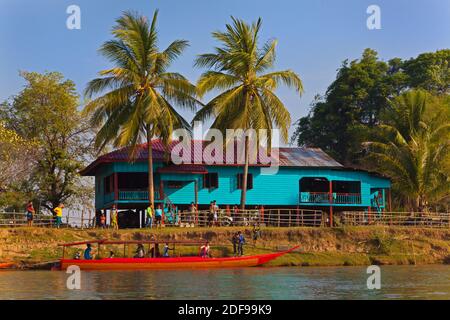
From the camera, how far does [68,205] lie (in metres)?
50.1

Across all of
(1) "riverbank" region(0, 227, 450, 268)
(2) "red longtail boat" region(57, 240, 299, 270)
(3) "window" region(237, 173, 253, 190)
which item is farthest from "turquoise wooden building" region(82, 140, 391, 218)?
(2) "red longtail boat" region(57, 240, 299, 270)

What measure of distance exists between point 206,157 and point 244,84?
544cm

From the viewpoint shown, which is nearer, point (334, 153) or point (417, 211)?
point (417, 211)

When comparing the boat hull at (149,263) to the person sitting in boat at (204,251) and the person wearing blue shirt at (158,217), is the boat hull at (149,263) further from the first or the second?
the person wearing blue shirt at (158,217)

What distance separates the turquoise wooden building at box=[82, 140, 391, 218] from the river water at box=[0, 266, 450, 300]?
11659 mm

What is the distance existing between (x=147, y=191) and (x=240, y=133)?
6295 millimetres

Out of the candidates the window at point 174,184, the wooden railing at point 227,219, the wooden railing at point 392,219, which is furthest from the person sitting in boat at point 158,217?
the wooden railing at point 392,219

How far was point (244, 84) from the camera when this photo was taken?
4194cm

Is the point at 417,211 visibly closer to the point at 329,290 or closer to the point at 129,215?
the point at 129,215

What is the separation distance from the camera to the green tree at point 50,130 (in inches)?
1890

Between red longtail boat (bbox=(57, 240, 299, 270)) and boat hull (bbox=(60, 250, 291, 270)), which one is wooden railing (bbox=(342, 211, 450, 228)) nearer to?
red longtail boat (bbox=(57, 240, 299, 270))

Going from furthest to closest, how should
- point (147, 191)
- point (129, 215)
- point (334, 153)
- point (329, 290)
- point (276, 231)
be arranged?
point (334, 153), point (129, 215), point (147, 191), point (276, 231), point (329, 290)
